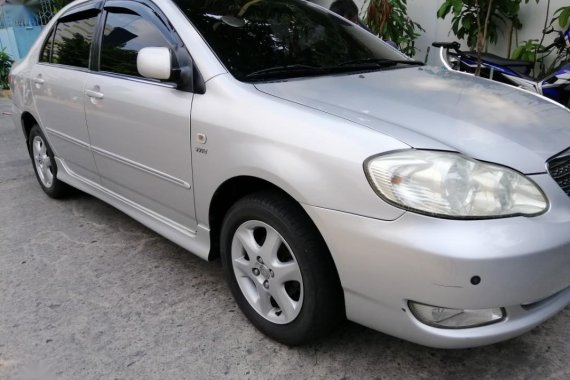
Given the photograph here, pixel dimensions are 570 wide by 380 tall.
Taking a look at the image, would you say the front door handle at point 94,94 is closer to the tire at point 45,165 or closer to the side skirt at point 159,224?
the side skirt at point 159,224

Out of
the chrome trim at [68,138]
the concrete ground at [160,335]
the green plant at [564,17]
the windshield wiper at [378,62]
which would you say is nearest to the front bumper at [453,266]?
the concrete ground at [160,335]

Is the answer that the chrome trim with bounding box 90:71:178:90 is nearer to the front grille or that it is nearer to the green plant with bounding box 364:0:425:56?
the front grille

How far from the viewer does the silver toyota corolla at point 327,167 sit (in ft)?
5.38

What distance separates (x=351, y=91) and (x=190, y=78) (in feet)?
2.50

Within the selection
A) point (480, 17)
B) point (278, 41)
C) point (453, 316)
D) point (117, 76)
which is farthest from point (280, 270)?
point (480, 17)

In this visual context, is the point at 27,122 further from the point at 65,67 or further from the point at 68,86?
the point at 68,86

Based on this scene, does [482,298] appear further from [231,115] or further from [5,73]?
[5,73]

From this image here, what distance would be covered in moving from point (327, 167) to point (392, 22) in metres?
4.40

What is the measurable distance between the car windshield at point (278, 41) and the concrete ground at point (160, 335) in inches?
48.5

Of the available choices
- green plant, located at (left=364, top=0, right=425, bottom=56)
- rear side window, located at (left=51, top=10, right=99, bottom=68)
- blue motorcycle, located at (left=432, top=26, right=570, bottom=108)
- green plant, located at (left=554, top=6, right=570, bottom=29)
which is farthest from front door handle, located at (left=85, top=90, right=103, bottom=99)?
green plant, located at (left=554, top=6, right=570, bottom=29)

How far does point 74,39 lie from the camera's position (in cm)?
351

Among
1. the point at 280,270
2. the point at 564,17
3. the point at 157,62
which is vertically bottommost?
the point at 280,270

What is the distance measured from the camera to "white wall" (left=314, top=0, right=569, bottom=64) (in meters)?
5.11

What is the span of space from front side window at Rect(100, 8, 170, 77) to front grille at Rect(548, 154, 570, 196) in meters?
1.87
